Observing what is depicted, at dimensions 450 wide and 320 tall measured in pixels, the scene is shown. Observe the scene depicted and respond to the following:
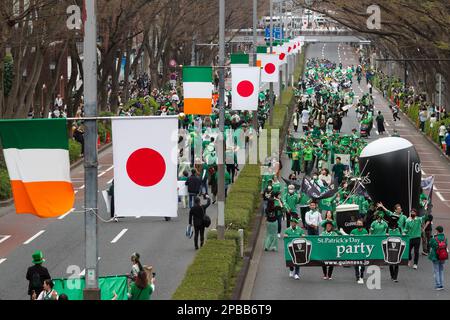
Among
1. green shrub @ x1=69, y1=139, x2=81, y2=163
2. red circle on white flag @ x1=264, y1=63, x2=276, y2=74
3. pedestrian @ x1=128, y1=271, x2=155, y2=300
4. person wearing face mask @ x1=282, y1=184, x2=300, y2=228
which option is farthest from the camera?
red circle on white flag @ x1=264, y1=63, x2=276, y2=74

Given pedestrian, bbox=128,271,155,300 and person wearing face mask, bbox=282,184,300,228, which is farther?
person wearing face mask, bbox=282,184,300,228

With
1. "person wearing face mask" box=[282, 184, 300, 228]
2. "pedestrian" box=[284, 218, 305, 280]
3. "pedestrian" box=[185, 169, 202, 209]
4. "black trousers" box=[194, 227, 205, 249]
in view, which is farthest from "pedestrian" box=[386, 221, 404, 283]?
"pedestrian" box=[185, 169, 202, 209]

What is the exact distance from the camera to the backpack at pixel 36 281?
826 inches

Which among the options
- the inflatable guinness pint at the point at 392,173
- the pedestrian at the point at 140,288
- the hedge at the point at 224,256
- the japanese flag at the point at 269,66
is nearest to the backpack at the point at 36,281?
the hedge at the point at 224,256

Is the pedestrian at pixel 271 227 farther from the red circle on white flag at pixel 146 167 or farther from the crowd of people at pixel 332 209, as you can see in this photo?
the red circle on white flag at pixel 146 167

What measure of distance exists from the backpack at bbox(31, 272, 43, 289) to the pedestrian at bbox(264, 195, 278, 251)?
28.7ft

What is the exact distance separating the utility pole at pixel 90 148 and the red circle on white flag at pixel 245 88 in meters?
15.6

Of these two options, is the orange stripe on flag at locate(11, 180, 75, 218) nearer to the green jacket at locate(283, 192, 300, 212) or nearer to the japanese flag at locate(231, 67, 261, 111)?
the japanese flag at locate(231, 67, 261, 111)

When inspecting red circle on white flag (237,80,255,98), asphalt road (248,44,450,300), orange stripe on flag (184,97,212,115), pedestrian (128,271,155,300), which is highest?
red circle on white flag (237,80,255,98)

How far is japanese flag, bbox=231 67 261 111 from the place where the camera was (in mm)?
30953

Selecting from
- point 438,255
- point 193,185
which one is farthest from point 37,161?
point 193,185

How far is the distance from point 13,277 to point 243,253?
5.23 m

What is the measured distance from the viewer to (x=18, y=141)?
14891 mm
